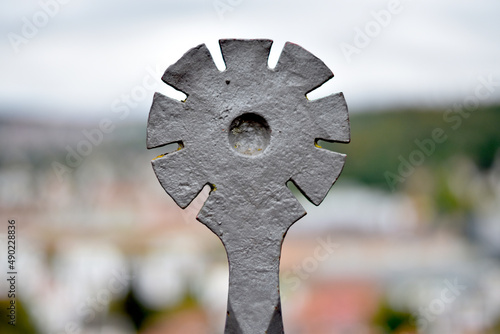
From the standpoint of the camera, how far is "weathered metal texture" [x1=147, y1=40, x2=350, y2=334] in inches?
200

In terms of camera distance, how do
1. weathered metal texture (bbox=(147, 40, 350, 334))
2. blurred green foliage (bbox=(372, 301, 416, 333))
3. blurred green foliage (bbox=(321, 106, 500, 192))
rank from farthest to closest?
blurred green foliage (bbox=(321, 106, 500, 192)) < blurred green foliage (bbox=(372, 301, 416, 333)) < weathered metal texture (bbox=(147, 40, 350, 334))

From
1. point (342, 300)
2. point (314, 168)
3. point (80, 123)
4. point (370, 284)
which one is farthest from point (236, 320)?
point (80, 123)

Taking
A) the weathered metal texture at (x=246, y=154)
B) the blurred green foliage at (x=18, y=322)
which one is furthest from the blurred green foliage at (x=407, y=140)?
the weathered metal texture at (x=246, y=154)

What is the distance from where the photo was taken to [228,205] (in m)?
5.10

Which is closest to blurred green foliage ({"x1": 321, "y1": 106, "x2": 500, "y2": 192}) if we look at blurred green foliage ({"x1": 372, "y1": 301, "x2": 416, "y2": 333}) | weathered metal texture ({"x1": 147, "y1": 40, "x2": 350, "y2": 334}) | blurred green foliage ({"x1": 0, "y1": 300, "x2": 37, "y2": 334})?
blurred green foliage ({"x1": 372, "y1": 301, "x2": 416, "y2": 333})

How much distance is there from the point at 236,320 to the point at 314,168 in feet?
4.17

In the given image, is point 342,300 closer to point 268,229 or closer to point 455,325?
point 455,325

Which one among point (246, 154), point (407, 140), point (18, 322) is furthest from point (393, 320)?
point (407, 140)

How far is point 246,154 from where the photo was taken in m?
5.16

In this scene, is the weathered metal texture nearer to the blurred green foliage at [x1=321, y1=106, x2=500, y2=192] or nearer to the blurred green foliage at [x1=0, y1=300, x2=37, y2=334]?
the blurred green foliage at [x1=0, y1=300, x2=37, y2=334]

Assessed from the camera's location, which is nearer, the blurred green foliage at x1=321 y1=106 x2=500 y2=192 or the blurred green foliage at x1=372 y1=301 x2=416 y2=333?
the blurred green foliage at x1=372 y1=301 x2=416 y2=333

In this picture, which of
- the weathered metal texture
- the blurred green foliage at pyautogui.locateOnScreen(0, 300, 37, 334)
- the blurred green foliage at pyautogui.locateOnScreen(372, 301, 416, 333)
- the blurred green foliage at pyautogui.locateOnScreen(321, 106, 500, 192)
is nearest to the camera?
the weathered metal texture

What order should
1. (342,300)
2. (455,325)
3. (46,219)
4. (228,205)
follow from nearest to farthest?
(228,205)
(455,325)
(342,300)
(46,219)

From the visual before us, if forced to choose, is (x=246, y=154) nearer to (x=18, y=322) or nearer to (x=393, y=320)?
(x=18, y=322)
